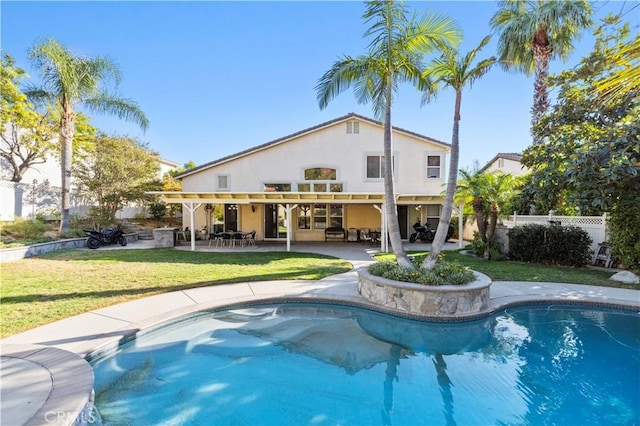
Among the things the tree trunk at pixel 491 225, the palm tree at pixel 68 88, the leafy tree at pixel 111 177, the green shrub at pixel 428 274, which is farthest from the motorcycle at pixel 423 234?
the palm tree at pixel 68 88

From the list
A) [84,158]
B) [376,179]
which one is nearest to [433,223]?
[376,179]

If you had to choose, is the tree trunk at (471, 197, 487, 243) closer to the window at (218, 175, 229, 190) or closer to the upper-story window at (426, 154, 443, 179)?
the upper-story window at (426, 154, 443, 179)

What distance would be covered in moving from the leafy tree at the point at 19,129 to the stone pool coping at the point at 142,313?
1908cm

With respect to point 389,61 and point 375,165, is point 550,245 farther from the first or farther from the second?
point 389,61

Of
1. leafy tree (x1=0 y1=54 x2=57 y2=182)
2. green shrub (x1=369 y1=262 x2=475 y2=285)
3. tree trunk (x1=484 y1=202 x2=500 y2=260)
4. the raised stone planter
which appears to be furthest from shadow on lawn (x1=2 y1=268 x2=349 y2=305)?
leafy tree (x1=0 y1=54 x2=57 y2=182)

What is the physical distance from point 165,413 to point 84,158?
22.7 meters

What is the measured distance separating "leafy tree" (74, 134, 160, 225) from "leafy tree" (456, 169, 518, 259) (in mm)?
18539

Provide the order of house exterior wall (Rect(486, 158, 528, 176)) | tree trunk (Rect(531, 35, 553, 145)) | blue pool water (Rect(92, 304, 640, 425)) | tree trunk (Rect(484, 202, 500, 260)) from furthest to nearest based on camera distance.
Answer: house exterior wall (Rect(486, 158, 528, 176)) → tree trunk (Rect(531, 35, 553, 145)) → tree trunk (Rect(484, 202, 500, 260)) → blue pool water (Rect(92, 304, 640, 425))

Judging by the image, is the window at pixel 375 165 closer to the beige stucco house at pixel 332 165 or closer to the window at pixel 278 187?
the beige stucco house at pixel 332 165

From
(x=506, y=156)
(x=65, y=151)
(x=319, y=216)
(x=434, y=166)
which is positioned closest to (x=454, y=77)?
(x=434, y=166)

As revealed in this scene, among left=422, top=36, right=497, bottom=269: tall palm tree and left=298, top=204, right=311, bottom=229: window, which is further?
left=298, top=204, right=311, bottom=229: window

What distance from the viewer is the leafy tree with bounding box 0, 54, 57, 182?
17469 millimetres

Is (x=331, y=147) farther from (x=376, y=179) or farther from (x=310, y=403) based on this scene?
(x=310, y=403)

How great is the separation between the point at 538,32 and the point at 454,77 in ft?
37.7
